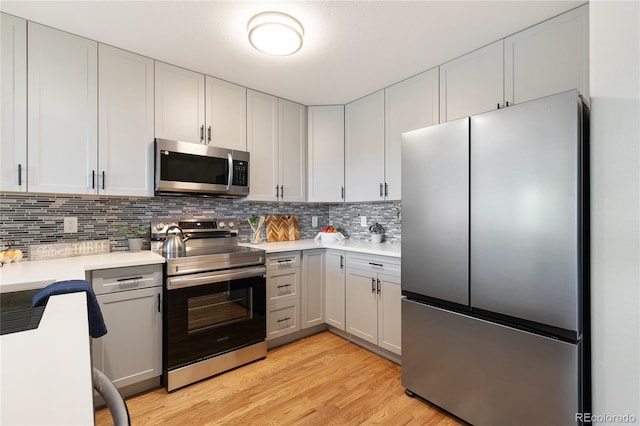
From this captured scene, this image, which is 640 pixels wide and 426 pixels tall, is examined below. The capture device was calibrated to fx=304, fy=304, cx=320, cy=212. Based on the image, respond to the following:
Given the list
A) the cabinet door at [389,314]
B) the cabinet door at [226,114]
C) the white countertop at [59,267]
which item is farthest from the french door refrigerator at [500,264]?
the white countertop at [59,267]

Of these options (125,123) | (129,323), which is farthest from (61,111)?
(129,323)

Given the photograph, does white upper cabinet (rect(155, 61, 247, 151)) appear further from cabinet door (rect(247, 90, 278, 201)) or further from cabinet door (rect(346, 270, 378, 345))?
cabinet door (rect(346, 270, 378, 345))

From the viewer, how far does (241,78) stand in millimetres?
2619

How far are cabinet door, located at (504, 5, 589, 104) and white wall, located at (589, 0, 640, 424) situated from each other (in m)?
0.77

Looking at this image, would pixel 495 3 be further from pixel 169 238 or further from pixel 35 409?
pixel 169 238

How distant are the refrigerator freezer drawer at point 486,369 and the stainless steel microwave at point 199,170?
1687 mm

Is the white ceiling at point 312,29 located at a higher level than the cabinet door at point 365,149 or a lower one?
higher

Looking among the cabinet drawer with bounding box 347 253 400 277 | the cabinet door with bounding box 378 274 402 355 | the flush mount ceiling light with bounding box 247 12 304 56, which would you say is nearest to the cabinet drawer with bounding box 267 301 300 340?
the cabinet drawer with bounding box 347 253 400 277

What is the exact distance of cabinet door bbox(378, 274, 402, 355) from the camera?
7.65 feet

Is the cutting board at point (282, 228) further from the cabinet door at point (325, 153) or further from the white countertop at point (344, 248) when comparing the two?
the cabinet door at point (325, 153)

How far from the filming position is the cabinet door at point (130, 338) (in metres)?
1.86

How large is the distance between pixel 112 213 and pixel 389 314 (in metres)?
2.30

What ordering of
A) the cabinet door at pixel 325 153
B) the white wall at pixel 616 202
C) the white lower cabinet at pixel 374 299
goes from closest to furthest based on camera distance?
1. the white wall at pixel 616 202
2. the white lower cabinet at pixel 374 299
3. the cabinet door at pixel 325 153

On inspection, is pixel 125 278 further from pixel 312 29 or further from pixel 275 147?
pixel 312 29
